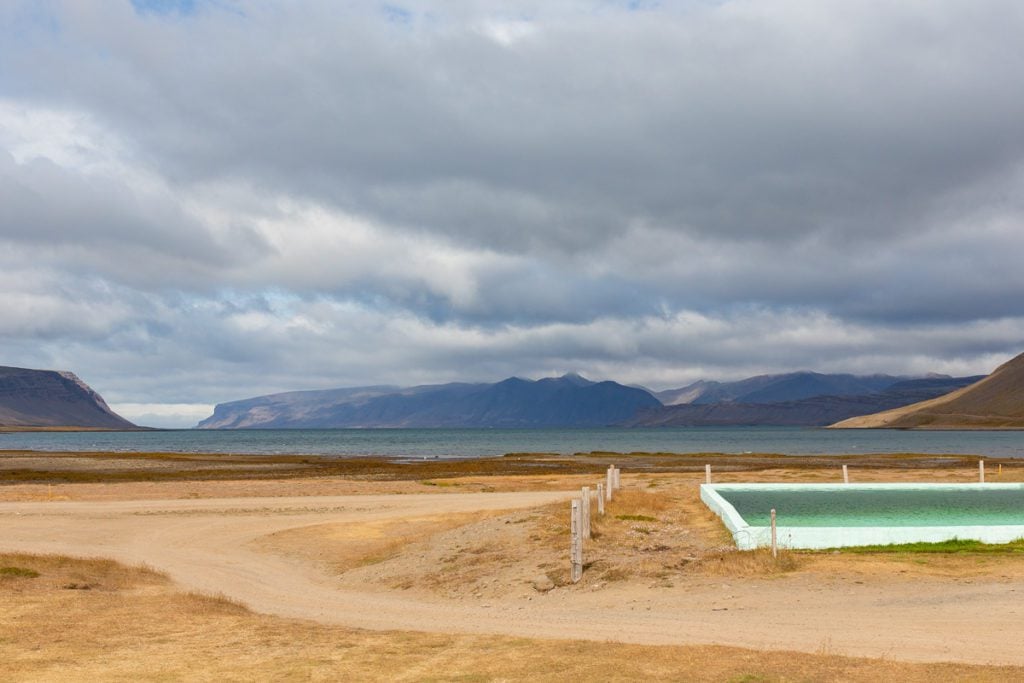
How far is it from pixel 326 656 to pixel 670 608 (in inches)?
401

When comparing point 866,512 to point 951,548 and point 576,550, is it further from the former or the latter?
point 576,550

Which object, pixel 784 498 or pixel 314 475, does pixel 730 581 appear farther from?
pixel 314 475

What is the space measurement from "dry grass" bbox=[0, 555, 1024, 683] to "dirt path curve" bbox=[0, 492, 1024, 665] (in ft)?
6.41

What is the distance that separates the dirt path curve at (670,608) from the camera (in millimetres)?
18359

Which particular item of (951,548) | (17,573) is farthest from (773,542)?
(17,573)

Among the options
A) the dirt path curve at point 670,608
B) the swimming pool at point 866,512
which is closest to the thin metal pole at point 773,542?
the swimming pool at point 866,512

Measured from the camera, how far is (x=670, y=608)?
22.8m

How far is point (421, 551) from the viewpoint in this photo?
110ft

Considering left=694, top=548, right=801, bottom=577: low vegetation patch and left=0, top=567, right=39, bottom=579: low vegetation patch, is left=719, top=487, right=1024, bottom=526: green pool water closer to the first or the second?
left=694, top=548, right=801, bottom=577: low vegetation patch

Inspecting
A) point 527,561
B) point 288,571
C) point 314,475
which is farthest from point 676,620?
point 314,475

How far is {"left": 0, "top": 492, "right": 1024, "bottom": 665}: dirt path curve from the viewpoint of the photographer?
60.2 ft

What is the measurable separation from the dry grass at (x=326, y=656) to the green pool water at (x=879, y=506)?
1747 cm

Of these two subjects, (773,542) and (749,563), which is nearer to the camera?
(749,563)

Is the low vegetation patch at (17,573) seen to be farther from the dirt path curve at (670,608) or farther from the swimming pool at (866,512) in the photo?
the swimming pool at (866,512)
